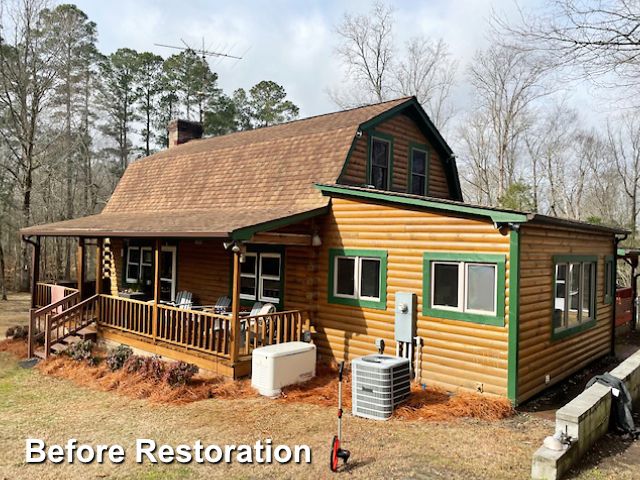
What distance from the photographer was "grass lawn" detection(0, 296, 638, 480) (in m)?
5.71

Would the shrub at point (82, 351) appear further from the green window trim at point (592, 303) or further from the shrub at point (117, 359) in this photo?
the green window trim at point (592, 303)

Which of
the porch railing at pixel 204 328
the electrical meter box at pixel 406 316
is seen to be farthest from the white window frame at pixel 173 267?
the electrical meter box at pixel 406 316

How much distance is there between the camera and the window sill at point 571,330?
9.21m

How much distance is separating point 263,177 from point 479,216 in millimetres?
6937

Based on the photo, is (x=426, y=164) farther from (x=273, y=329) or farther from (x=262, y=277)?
(x=273, y=329)

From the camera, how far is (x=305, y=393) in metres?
8.70

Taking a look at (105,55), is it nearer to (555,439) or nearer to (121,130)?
(121,130)

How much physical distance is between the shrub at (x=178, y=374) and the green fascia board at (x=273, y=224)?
2855 mm

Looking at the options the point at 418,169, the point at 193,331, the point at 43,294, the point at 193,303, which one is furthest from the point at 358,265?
the point at 43,294

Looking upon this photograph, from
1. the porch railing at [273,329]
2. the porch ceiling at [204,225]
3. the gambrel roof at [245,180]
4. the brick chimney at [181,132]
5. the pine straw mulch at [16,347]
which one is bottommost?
the pine straw mulch at [16,347]

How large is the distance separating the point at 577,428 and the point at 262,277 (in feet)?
25.1

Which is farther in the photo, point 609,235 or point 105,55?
point 105,55

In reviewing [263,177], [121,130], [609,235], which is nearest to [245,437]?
[263,177]

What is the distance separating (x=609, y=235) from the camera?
40.6 ft
